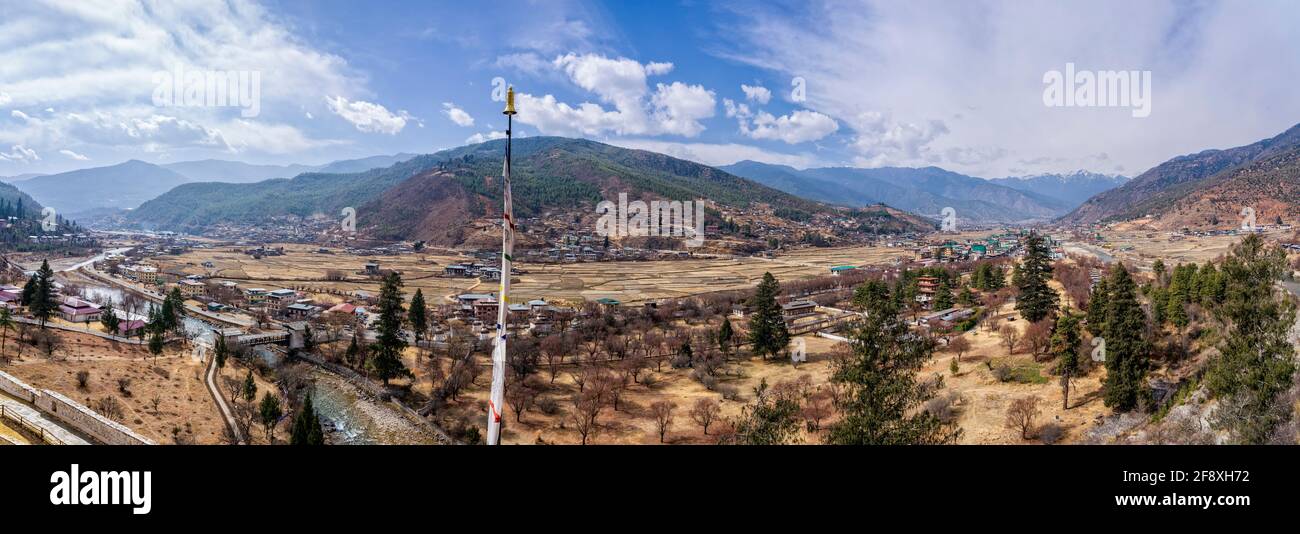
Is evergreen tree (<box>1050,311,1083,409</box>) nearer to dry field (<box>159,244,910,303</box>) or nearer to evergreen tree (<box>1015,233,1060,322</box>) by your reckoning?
evergreen tree (<box>1015,233,1060,322</box>)

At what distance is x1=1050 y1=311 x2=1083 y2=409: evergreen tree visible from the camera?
14320mm

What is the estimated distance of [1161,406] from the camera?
11781 millimetres

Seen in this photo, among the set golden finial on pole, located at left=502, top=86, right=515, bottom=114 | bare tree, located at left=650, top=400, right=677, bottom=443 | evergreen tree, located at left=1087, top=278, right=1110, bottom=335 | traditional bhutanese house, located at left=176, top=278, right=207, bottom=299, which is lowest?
bare tree, located at left=650, top=400, right=677, bottom=443

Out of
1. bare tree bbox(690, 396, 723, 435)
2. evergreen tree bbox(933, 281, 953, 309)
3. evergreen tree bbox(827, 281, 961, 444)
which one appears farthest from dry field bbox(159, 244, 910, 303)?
evergreen tree bbox(827, 281, 961, 444)

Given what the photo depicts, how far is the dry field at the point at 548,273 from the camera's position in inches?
1893

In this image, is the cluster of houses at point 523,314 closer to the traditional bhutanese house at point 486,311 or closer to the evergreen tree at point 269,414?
the traditional bhutanese house at point 486,311

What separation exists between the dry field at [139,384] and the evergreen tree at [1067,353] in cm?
2145

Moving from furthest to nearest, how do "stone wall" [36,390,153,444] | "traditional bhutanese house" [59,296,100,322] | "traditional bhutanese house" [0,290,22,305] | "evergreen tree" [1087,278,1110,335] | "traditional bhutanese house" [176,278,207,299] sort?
1. "traditional bhutanese house" [176,278,207,299]
2. "traditional bhutanese house" [0,290,22,305]
3. "traditional bhutanese house" [59,296,100,322]
4. "evergreen tree" [1087,278,1110,335]
5. "stone wall" [36,390,153,444]

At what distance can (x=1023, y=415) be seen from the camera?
539 inches

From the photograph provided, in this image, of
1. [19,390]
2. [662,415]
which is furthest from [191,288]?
[662,415]

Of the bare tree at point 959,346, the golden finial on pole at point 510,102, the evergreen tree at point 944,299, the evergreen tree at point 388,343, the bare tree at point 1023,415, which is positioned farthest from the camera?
the evergreen tree at point 944,299

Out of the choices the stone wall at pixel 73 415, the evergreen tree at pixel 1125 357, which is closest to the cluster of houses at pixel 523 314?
the stone wall at pixel 73 415

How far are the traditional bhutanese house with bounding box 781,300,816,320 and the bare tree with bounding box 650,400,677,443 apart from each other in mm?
17379
